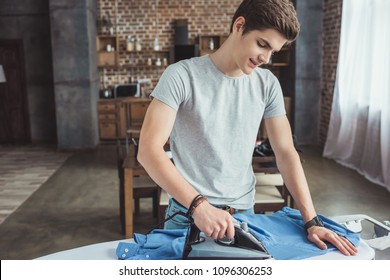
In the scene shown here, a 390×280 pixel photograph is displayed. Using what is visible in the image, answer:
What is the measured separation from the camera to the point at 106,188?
4.81m

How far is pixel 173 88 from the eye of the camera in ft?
4.08

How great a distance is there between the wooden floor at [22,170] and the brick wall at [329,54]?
413cm

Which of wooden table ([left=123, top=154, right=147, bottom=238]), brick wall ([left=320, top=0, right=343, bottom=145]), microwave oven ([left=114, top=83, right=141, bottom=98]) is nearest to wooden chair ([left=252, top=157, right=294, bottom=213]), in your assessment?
wooden table ([left=123, top=154, right=147, bottom=238])

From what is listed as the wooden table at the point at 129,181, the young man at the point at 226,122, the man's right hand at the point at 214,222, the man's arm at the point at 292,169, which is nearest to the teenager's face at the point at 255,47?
the young man at the point at 226,122

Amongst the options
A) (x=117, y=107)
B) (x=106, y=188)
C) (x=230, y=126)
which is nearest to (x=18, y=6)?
(x=117, y=107)

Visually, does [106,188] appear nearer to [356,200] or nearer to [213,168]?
[356,200]

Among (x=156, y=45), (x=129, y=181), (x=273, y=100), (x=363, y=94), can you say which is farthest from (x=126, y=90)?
(x=273, y=100)

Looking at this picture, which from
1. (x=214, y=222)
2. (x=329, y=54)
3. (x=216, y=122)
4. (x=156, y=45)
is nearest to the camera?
(x=214, y=222)

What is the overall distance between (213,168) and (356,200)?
333 cm

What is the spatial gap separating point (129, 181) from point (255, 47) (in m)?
2.17

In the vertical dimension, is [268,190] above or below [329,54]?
below

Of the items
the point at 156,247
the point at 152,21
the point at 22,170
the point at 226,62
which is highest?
the point at 152,21

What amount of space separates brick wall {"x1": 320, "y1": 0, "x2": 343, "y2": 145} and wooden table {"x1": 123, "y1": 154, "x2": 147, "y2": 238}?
14.4 ft

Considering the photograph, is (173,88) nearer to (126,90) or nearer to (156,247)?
(156,247)
